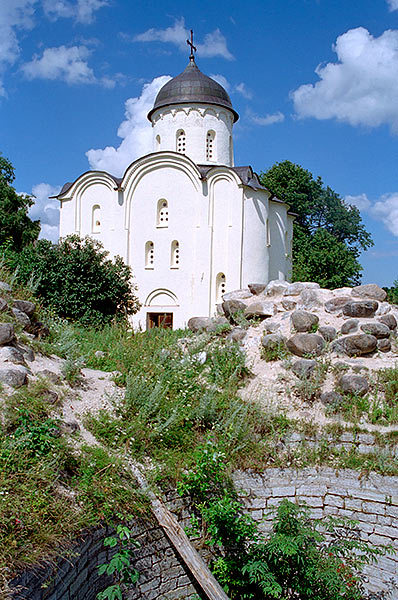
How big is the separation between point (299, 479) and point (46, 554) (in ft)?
12.1

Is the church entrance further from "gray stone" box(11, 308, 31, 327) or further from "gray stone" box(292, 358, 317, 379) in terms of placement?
"gray stone" box(11, 308, 31, 327)

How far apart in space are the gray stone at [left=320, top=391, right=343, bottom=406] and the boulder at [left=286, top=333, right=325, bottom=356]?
36.0 inches

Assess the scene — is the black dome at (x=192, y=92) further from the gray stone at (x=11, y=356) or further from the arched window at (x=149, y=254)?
the gray stone at (x=11, y=356)

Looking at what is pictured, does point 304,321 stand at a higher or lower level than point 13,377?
higher

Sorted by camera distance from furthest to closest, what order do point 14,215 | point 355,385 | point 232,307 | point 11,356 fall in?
point 14,215
point 232,307
point 355,385
point 11,356

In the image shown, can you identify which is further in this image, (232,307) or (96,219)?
(96,219)

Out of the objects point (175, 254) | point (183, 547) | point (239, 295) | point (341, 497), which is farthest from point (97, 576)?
point (175, 254)

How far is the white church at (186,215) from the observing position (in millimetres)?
16625

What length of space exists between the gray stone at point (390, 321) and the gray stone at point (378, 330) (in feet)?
0.58

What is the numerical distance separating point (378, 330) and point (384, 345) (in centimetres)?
28

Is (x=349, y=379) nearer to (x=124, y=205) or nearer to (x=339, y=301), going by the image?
(x=339, y=301)

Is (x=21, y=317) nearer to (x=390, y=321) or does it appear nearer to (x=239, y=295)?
(x=239, y=295)

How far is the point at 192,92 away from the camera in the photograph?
62.1 feet

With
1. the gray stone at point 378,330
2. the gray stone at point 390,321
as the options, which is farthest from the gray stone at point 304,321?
the gray stone at point 390,321
